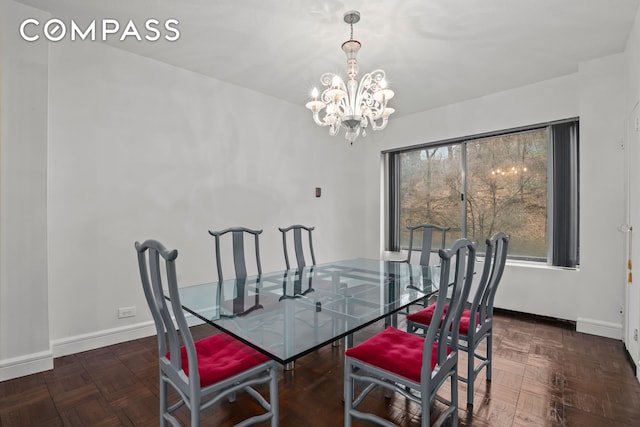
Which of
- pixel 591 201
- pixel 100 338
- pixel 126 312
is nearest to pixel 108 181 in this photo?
pixel 126 312

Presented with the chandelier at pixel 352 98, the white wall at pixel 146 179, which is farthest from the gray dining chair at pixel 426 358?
the white wall at pixel 146 179

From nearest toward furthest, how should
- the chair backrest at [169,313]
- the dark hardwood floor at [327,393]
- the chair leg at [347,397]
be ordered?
1. the chair backrest at [169,313]
2. the chair leg at [347,397]
3. the dark hardwood floor at [327,393]

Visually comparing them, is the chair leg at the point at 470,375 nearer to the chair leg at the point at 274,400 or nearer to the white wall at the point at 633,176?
the chair leg at the point at 274,400

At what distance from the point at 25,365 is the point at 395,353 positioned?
2627 millimetres

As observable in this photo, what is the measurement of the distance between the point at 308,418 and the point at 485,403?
111cm

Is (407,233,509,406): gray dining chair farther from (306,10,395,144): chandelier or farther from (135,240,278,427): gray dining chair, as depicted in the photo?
(306,10,395,144): chandelier

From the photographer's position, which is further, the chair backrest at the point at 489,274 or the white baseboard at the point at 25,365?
the white baseboard at the point at 25,365

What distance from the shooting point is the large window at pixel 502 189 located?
337 centimetres

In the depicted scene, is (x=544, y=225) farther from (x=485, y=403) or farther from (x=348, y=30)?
(x=348, y=30)

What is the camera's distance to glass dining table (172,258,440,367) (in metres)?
1.40

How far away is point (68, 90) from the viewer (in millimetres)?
2535

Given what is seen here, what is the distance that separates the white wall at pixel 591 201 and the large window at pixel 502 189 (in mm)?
233

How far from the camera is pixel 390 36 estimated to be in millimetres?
2523

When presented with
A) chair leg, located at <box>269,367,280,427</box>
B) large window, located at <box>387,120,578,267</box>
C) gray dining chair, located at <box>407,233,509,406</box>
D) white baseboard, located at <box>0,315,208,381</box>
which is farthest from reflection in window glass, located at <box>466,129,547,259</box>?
white baseboard, located at <box>0,315,208,381</box>
